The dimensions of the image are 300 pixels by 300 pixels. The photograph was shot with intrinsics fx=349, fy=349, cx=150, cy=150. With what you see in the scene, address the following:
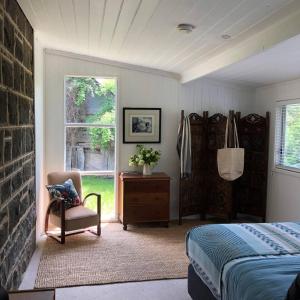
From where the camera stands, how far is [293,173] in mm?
4570

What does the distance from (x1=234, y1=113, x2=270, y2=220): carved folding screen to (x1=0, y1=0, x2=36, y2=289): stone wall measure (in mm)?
3041

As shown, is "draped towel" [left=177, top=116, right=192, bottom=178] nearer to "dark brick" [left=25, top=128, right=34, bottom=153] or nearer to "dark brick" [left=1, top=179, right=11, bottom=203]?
"dark brick" [left=25, top=128, right=34, bottom=153]

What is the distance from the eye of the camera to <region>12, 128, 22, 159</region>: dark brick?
2854 millimetres

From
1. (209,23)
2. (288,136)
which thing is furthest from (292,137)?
(209,23)

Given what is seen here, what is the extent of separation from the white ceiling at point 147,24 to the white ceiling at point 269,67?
1.07 ft

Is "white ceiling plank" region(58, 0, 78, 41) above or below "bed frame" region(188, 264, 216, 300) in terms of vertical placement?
above

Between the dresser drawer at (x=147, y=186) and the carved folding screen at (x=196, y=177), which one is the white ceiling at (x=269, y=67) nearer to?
the carved folding screen at (x=196, y=177)

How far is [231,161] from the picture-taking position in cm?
492

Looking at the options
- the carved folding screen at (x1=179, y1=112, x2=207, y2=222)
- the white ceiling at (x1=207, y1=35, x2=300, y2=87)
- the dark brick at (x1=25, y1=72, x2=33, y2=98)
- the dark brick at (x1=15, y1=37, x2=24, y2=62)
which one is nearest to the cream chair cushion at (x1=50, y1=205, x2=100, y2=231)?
the carved folding screen at (x1=179, y1=112, x2=207, y2=222)

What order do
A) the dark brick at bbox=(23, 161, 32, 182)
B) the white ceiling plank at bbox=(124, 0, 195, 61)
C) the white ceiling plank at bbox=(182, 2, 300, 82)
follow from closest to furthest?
the white ceiling plank at bbox=(182, 2, 300, 82)
the white ceiling plank at bbox=(124, 0, 195, 61)
the dark brick at bbox=(23, 161, 32, 182)

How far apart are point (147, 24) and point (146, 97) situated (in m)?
2.33

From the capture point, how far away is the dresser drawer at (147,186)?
4.89 metres

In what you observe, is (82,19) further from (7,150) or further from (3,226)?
(3,226)

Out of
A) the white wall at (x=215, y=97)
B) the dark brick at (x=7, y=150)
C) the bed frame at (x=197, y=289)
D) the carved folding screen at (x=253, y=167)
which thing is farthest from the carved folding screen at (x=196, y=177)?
the dark brick at (x=7, y=150)
